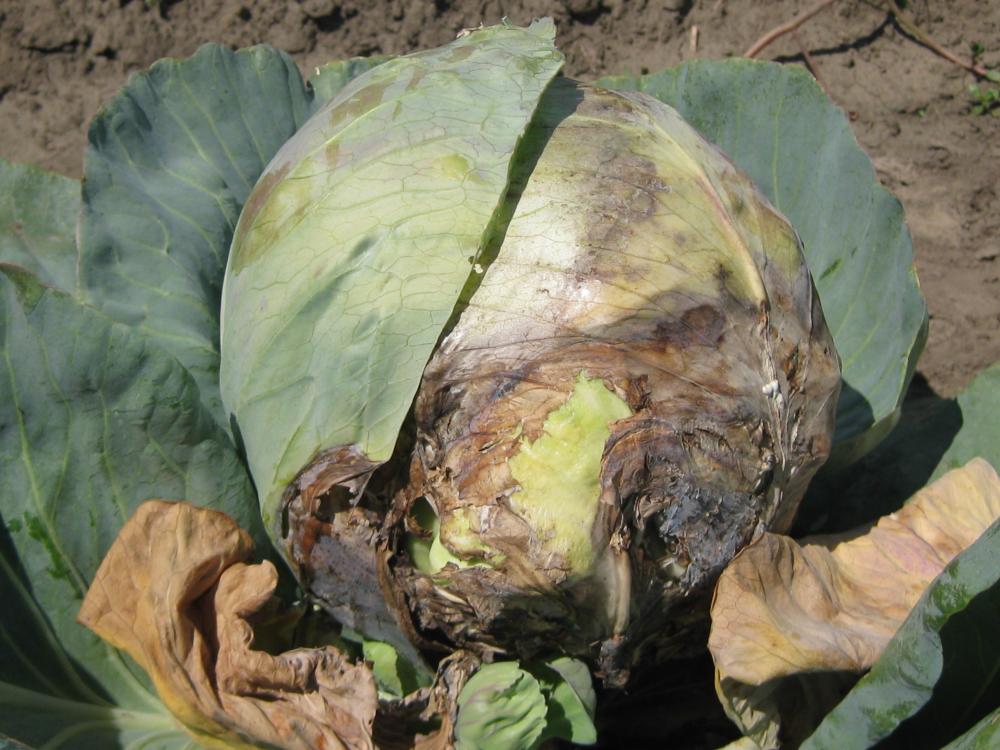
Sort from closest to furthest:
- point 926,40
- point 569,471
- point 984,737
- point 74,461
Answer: point 984,737, point 569,471, point 74,461, point 926,40

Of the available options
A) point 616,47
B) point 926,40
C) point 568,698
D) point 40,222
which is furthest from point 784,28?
point 568,698

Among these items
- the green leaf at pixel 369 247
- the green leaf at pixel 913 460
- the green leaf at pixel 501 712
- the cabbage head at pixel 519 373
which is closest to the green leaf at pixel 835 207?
the green leaf at pixel 913 460

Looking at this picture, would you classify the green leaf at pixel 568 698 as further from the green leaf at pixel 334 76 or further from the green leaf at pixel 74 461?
the green leaf at pixel 334 76

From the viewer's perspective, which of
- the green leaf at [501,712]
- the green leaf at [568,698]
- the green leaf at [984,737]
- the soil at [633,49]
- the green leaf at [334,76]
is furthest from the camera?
the soil at [633,49]

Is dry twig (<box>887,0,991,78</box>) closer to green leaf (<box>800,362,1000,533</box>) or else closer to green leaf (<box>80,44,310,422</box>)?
green leaf (<box>800,362,1000,533</box>)

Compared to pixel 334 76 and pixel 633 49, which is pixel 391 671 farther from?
pixel 633 49

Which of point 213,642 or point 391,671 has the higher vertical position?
point 213,642

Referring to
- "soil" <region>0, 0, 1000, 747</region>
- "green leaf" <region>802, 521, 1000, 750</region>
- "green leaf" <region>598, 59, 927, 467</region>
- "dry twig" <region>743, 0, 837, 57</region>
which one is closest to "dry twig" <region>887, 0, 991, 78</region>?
"soil" <region>0, 0, 1000, 747</region>
